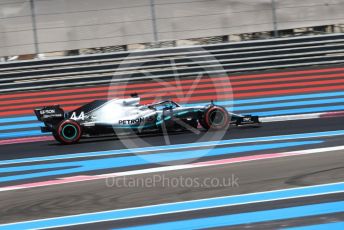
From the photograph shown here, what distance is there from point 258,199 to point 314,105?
7.34m

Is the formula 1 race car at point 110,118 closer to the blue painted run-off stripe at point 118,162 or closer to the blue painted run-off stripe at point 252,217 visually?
the blue painted run-off stripe at point 118,162

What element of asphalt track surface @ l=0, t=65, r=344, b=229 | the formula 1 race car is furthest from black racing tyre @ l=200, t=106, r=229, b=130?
asphalt track surface @ l=0, t=65, r=344, b=229

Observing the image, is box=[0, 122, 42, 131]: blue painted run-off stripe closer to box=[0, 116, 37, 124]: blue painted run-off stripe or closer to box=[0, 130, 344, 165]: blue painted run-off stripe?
box=[0, 116, 37, 124]: blue painted run-off stripe

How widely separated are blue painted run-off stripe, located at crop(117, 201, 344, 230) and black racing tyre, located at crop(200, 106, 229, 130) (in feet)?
17.3

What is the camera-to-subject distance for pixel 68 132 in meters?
11.2

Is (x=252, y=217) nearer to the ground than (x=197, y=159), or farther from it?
nearer to the ground

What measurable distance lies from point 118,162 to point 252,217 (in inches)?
148

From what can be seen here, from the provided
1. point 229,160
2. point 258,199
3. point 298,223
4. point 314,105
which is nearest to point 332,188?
point 258,199

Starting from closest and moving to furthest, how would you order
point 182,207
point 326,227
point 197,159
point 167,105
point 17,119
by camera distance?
point 326,227, point 182,207, point 197,159, point 167,105, point 17,119

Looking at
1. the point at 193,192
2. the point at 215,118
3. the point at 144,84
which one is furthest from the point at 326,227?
the point at 144,84

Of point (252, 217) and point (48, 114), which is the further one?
point (48, 114)

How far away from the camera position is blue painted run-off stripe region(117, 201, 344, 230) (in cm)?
576

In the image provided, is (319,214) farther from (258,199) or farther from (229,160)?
(229,160)

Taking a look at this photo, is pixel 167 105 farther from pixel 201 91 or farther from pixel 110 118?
pixel 201 91
